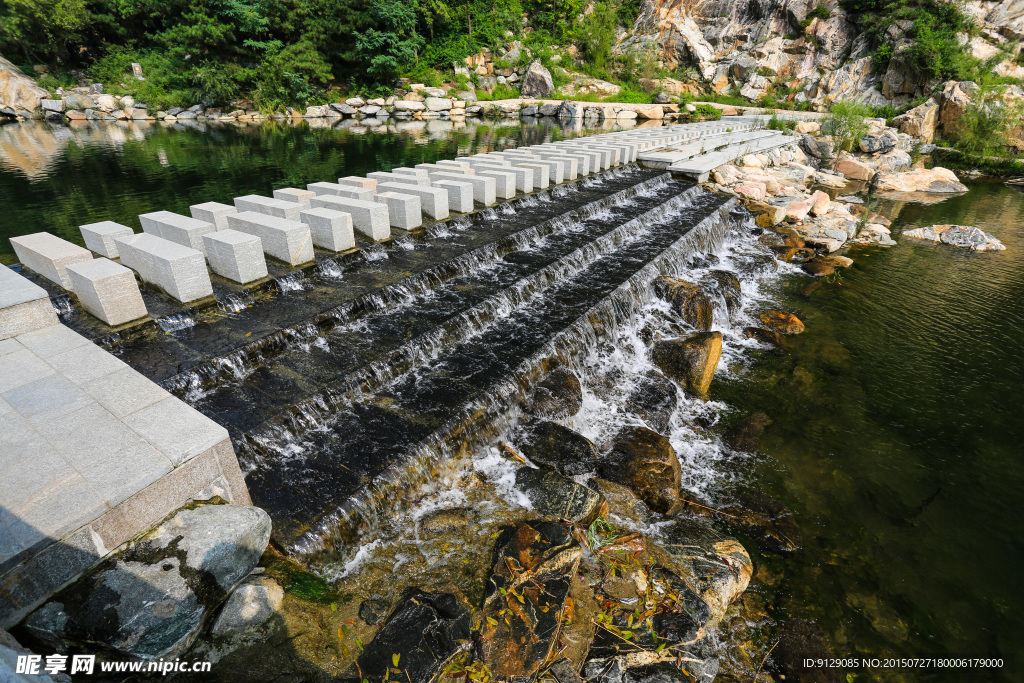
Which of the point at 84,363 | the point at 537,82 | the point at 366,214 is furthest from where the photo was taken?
the point at 537,82

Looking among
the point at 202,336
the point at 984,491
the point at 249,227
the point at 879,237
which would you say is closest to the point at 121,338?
the point at 202,336

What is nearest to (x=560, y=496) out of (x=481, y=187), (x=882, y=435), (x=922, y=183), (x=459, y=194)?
(x=882, y=435)

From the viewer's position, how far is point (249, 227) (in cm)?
871

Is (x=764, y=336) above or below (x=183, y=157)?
below

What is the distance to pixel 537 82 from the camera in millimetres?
44875

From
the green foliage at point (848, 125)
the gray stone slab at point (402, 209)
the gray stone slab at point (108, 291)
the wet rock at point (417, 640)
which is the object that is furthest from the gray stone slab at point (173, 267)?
the green foliage at point (848, 125)

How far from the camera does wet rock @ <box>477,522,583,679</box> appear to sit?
3.78 meters

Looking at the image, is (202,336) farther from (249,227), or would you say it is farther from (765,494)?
(765,494)

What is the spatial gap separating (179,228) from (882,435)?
1168 centimetres

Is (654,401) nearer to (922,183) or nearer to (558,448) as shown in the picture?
(558,448)

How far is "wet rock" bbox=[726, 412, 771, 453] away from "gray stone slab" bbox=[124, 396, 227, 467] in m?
6.43

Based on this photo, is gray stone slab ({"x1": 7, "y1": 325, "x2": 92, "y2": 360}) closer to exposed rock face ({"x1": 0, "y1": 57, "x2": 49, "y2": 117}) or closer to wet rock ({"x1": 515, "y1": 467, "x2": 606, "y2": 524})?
wet rock ({"x1": 515, "y1": 467, "x2": 606, "y2": 524})

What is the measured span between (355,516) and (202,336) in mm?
3818

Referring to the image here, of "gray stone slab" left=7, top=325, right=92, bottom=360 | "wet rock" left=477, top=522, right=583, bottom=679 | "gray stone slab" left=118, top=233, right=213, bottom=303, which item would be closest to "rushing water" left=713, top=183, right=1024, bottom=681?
"wet rock" left=477, top=522, right=583, bottom=679
